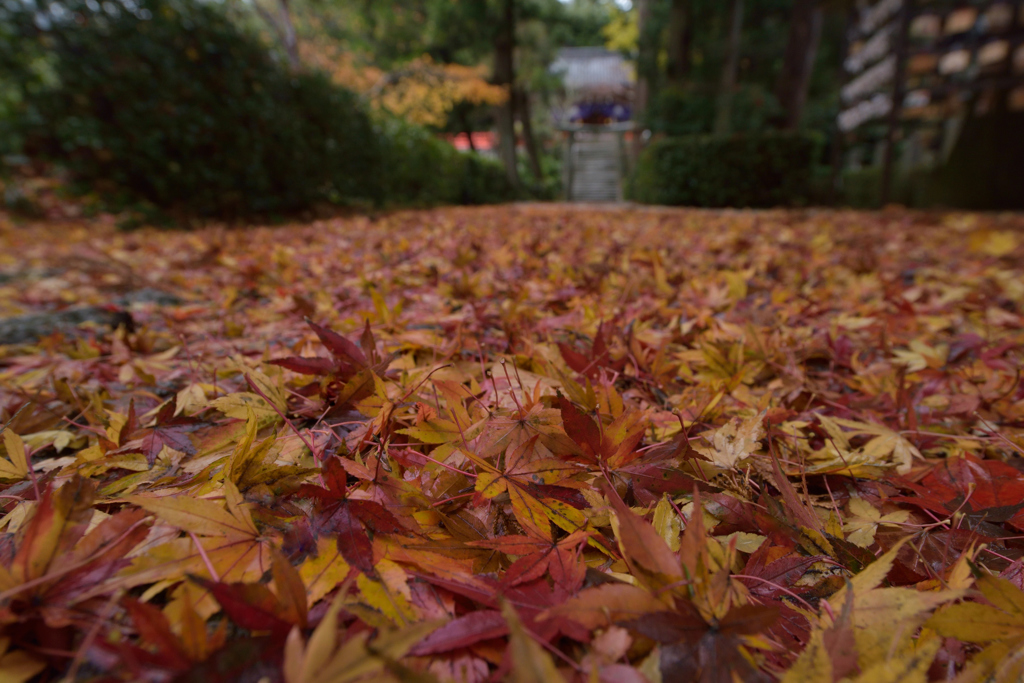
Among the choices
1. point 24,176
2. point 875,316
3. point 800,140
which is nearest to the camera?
point 875,316

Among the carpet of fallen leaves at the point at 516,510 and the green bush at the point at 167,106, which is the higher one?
the green bush at the point at 167,106

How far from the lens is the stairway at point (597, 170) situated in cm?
1861

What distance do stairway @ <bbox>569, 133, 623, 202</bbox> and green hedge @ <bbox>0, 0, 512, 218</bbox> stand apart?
13.2m

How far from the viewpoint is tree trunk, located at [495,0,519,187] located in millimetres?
13969

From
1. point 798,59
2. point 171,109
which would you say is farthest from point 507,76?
point 171,109

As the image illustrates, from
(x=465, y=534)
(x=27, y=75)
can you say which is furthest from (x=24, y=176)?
(x=465, y=534)

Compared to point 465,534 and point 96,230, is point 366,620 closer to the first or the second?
point 465,534

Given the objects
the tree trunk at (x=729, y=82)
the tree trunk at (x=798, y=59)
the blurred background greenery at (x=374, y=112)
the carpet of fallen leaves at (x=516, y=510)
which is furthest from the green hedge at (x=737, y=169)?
the carpet of fallen leaves at (x=516, y=510)

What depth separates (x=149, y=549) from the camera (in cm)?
44

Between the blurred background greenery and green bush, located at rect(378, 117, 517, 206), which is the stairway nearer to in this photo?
the blurred background greenery

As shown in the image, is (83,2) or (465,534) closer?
(465,534)

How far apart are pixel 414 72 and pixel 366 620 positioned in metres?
15.8

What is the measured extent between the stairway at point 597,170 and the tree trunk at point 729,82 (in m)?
6.08

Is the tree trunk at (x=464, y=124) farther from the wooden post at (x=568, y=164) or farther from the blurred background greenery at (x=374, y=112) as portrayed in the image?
the wooden post at (x=568, y=164)
